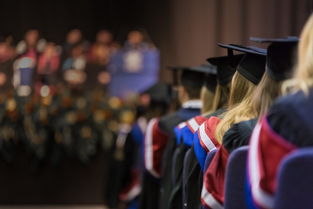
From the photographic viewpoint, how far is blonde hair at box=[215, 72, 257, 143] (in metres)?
2.70

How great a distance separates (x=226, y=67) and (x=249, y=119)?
854 mm

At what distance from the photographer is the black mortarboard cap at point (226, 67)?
3339 mm

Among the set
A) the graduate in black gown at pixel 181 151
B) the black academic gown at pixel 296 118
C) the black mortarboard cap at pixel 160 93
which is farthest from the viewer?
the black mortarboard cap at pixel 160 93

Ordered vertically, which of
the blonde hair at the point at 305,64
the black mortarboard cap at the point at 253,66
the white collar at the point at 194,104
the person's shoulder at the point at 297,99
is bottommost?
the white collar at the point at 194,104

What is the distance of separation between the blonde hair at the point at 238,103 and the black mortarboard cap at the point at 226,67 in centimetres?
42

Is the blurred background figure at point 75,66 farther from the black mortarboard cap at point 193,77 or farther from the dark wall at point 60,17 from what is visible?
the black mortarboard cap at point 193,77

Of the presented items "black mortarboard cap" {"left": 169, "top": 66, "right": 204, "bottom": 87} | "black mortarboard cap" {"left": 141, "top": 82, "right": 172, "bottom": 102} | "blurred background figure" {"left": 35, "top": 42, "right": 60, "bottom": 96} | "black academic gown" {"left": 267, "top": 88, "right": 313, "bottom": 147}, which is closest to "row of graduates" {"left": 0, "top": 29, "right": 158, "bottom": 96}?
"blurred background figure" {"left": 35, "top": 42, "right": 60, "bottom": 96}

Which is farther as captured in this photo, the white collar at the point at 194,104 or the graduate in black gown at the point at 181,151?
the white collar at the point at 194,104

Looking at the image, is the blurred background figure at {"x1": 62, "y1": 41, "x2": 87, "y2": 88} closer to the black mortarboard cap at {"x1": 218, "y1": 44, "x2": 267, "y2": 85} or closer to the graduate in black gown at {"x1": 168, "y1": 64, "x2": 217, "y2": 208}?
the graduate in black gown at {"x1": 168, "y1": 64, "x2": 217, "y2": 208}

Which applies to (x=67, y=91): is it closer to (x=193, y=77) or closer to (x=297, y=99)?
(x=193, y=77)

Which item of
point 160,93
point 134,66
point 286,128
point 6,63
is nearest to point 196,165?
point 286,128

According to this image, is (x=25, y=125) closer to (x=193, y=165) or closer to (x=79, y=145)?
(x=79, y=145)

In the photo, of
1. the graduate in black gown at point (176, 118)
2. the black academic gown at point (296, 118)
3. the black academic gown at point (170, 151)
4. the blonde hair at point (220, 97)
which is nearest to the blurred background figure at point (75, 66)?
the graduate in black gown at point (176, 118)

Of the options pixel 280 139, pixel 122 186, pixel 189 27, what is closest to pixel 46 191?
pixel 122 186
